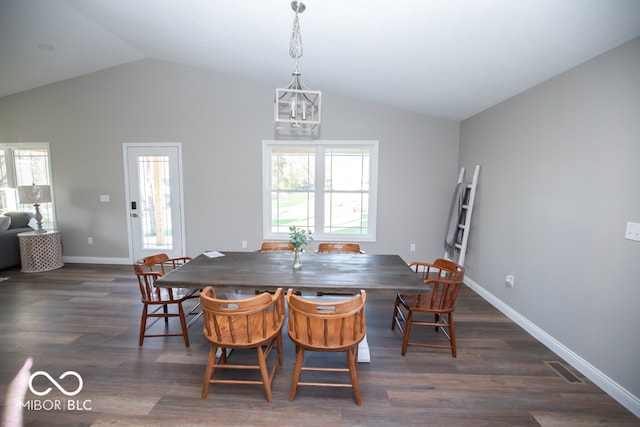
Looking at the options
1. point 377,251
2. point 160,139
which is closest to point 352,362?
point 377,251

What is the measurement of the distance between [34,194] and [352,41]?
16.7ft

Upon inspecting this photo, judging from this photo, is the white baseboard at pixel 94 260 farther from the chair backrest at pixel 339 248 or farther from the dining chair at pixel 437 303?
the dining chair at pixel 437 303

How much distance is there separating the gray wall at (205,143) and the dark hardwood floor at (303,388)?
72.6 inches

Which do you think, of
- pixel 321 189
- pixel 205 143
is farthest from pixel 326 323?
pixel 205 143

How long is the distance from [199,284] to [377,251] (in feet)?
10.0

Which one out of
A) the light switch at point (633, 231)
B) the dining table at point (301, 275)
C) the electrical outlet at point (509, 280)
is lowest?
the electrical outlet at point (509, 280)

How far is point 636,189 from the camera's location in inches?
68.6

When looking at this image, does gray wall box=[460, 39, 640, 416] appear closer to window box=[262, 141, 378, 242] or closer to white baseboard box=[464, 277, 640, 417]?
white baseboard box=[464, 277, 640, 417]

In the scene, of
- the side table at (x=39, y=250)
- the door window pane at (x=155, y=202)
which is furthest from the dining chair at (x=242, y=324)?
the side table at (x=39, y=250)

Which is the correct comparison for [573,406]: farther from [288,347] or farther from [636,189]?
[288,347]

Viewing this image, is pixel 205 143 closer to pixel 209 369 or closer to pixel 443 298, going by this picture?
pixel 209 369

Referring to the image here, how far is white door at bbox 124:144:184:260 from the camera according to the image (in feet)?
14.8

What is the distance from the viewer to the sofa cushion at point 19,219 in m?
4.52

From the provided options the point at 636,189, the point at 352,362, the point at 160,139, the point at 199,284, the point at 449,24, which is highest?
the point at 449,24
